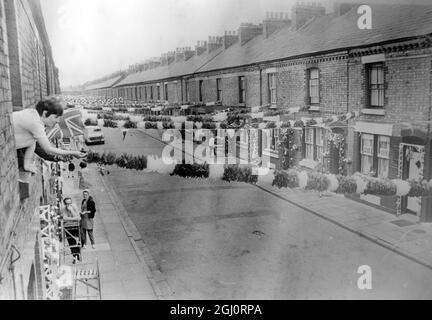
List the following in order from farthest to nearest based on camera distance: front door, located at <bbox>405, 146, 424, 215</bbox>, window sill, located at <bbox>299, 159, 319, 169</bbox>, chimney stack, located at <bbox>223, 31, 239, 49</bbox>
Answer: chimney stack, located at <bbox>223, 31, 239, 49</bbox>, window sill, located at <bbox>299, 159, 319, 169</bbox>, front door, located at <bbox>405, 146, 424, 215</bbox>

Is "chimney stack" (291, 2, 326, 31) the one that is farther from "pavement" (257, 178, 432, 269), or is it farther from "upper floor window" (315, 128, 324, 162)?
"pavement" (257, 178, 432, 269)

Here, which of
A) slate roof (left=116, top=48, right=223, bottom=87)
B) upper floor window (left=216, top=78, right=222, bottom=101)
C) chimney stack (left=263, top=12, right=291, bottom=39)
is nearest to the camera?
chimney stack (left=263, top=12, right=291, bottom=39)

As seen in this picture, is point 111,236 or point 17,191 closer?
point 17,191

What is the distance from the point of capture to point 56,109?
4.09 meters

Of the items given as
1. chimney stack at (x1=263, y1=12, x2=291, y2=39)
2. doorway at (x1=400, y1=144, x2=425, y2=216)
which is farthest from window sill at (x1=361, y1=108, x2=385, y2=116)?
chimney stack at (x1=263, y1=12, x2=291, y2=39)

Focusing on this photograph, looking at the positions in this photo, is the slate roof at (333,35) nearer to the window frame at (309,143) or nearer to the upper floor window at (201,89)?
the upper floor window at (201,89)

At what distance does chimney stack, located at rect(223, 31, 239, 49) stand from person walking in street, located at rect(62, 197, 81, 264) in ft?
63.2

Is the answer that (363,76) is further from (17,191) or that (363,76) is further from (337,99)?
(17,191)

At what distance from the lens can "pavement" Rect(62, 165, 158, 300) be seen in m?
9.04

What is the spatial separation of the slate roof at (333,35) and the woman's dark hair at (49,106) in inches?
421

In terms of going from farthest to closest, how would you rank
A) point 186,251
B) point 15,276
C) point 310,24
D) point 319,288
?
point 310,24, point 186,251, point 319,288, point 15,276

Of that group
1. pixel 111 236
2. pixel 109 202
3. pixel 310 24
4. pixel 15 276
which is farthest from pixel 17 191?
pixel 310 24

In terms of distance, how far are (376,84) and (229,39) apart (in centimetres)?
1529
